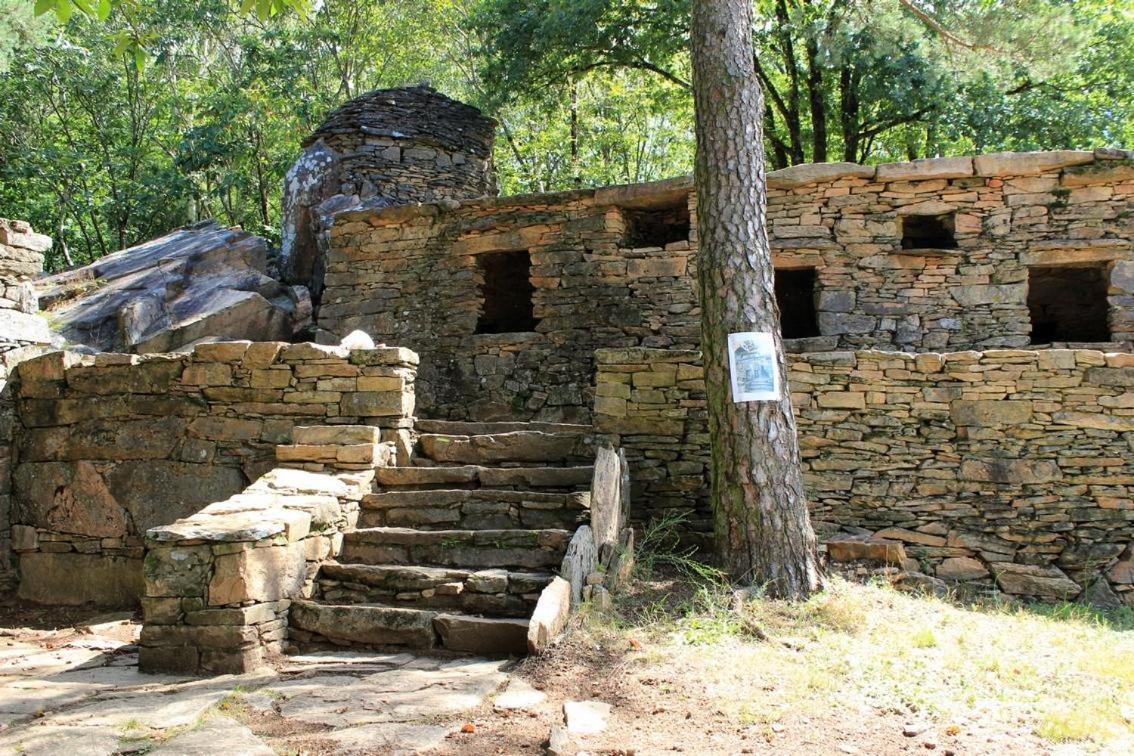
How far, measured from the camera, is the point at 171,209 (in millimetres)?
16844

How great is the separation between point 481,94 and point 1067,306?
33.1 ft

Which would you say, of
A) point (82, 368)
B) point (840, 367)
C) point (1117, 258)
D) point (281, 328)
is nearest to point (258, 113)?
point (281, 328)

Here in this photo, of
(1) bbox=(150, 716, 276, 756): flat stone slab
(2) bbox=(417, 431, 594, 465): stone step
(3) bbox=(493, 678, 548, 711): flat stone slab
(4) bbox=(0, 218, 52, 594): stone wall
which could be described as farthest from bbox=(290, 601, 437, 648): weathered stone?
(4) bbox=(0, 218, 52, 594): stone wall

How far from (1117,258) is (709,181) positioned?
554 centimetres

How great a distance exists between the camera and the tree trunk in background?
17.5ft

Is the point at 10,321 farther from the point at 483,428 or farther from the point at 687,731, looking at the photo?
the point at 687,731

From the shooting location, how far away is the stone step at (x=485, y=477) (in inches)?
240

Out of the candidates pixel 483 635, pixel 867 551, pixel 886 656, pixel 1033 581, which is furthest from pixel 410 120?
pixel 886 656

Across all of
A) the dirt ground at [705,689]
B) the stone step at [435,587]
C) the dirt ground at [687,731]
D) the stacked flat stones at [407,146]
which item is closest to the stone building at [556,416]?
the stone step at [435,587]

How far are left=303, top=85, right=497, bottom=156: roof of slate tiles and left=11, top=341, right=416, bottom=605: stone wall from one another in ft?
23.6

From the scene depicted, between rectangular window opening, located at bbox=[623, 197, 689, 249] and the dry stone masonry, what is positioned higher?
rectangular window opening, located at bbox=[623, 197, 689, 249]

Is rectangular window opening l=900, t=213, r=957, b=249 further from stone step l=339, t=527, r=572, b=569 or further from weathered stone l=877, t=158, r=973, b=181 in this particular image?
stone step l=339, t=527, r=572, b=569

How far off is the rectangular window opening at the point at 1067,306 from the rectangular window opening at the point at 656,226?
13.9 ft

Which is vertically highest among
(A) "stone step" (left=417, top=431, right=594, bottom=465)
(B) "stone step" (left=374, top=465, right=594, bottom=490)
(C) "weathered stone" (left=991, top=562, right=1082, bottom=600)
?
(A) "stone step" (left=417, top=431, right=594, bottom=465)
